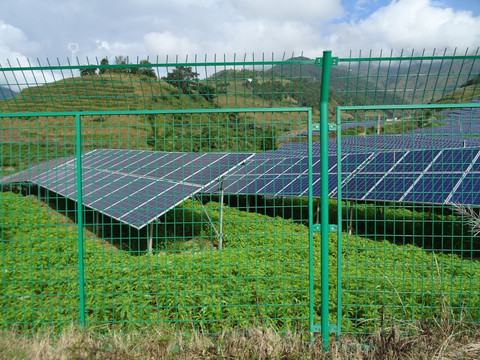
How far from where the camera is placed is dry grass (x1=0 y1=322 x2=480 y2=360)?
2764 millimetres

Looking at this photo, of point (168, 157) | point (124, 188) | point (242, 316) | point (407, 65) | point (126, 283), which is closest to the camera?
point (407, 65)

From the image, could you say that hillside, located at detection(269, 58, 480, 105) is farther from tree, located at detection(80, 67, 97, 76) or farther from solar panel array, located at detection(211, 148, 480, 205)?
solar panel array, located at detection(211, 148, 480, 205)

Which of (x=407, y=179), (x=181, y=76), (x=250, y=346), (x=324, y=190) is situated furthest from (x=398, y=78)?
(x=407, y=179)

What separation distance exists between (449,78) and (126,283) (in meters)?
3.68

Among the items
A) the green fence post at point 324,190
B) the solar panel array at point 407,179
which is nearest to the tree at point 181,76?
the green fence post at point 324,190

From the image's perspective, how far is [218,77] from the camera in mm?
3123

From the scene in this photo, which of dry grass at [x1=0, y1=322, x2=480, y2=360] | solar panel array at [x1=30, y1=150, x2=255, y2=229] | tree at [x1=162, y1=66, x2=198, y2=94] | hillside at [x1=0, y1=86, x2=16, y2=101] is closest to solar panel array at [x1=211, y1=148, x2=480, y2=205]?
solar panel array at [x1=30, y1=150, x2=255, y2=229]

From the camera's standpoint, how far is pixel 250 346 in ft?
9.29

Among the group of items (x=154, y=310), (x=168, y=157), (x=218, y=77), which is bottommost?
(x=154, y=310)

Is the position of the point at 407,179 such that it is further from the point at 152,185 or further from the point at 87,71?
the point at 87,71

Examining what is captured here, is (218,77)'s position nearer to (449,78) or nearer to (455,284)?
(449,78)

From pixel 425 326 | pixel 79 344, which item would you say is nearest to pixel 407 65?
pixel 425 326

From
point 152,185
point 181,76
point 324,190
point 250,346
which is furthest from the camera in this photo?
point 152,185

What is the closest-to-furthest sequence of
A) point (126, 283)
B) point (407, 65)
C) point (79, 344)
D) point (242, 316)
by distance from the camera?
point (79, 344) < point (407, 65) < point (242, 316) < point (126, 283)
